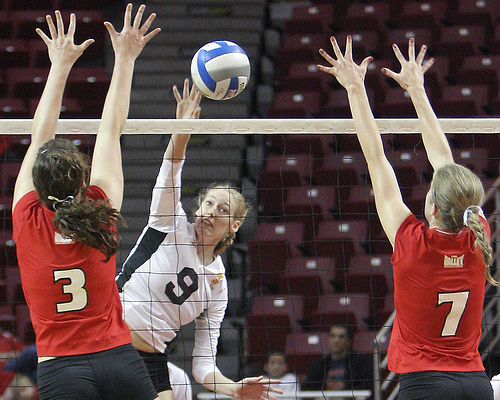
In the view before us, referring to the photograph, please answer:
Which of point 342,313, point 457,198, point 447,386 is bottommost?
point 342,313

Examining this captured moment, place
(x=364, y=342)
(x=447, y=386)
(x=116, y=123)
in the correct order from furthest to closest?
(x=364, y=342), (x=116, y=123), (x=447, y=386)

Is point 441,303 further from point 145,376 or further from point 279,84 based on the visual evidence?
point 279,84

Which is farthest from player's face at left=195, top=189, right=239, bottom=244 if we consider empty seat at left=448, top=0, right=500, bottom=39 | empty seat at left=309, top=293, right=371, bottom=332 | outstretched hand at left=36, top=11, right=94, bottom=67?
empty seat at left=448, top=0, right=500, bottom=39

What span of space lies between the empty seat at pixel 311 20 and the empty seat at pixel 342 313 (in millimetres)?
4545

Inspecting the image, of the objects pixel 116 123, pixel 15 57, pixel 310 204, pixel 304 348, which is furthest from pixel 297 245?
pixel 116 123

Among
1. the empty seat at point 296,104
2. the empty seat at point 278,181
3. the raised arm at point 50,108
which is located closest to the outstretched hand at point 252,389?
the raised arm at point 50,108

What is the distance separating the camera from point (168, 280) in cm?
444

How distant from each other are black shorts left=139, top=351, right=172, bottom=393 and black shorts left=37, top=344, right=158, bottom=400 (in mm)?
1646

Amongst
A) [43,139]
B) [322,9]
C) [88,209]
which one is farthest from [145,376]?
[322,9]

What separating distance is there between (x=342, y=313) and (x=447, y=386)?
424cm

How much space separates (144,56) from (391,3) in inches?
144

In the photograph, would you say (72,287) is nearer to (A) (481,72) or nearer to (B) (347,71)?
(B) (347,71)

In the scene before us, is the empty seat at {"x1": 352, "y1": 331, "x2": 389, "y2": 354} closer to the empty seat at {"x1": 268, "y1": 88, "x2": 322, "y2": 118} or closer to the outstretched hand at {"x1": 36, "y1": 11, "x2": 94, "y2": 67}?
the empty seat at {"x1": 268, "y1": 88, "x2": 322, "y2": 118}

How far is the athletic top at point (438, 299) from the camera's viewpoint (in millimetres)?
2900
